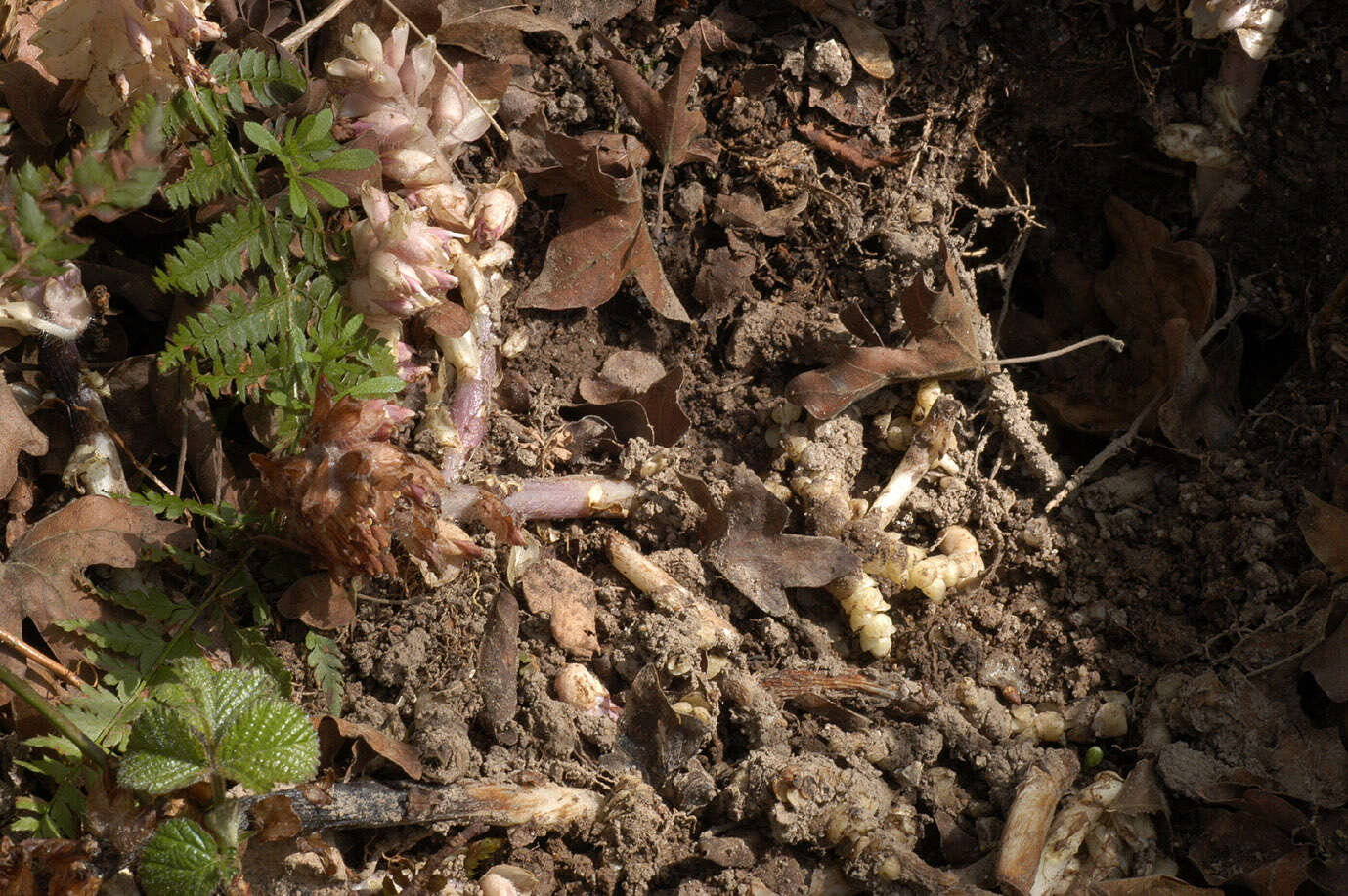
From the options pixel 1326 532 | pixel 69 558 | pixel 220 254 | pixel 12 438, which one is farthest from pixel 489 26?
pixel 1326 532

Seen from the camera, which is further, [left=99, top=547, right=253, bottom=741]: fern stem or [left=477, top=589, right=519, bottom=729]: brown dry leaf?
[left=477, top=589, right=519, bottom=729]: brown dry leaf

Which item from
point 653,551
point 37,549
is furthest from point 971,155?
point 37,549

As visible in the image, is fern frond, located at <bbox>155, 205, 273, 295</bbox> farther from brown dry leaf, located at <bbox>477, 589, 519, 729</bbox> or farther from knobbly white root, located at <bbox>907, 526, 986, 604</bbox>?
knobbly white root, located at <bbox>907, 526, 986, 604</bbox>

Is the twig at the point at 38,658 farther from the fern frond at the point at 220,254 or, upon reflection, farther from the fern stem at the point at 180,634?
the fern frond at the point at 220,254

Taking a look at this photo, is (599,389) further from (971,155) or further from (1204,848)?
(1204,848)

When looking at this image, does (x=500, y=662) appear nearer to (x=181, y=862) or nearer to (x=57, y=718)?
(x=181, y=862)

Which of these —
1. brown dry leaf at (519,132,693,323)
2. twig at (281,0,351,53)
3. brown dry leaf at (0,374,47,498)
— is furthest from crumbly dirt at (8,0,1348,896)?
brown dry leaf at (0,374,47,498)
